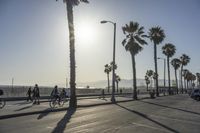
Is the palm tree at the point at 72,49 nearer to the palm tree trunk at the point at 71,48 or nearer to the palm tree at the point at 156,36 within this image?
the palm tree trunk at the point at 71,48

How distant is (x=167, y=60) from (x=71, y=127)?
3288 inches

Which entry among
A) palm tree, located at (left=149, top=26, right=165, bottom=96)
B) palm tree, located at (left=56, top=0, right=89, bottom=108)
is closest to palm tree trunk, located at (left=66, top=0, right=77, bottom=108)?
palm tree, located at (left=56, top=0, right=89, bottom=108)

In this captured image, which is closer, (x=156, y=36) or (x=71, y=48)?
(x=71, y=48)

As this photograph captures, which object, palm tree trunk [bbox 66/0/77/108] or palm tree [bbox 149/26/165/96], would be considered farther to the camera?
palm tree [bbox 149/26/165/96]

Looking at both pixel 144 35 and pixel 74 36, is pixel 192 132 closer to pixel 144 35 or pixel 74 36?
pixel 74 36

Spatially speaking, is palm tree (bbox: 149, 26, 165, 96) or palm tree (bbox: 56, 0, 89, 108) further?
palm tree (bbox: 149, 26, 165, 96)

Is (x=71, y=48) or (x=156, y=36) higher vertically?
(x=156, y=36)

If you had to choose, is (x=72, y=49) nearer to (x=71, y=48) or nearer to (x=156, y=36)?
(x=71, y=48)

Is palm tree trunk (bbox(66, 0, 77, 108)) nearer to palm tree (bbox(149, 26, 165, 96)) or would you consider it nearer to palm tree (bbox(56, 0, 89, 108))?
palm tree (bbox(56, 0, 89, 108))

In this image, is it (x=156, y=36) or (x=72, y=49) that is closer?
(x=72, y=49)

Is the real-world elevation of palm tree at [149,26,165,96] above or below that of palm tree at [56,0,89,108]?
above

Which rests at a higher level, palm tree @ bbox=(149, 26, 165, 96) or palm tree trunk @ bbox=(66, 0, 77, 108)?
palm tree @ bbox=(149, 26, 165, 96)

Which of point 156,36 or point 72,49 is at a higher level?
point 156,36

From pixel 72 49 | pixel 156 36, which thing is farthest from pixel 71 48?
pixel 156 36
